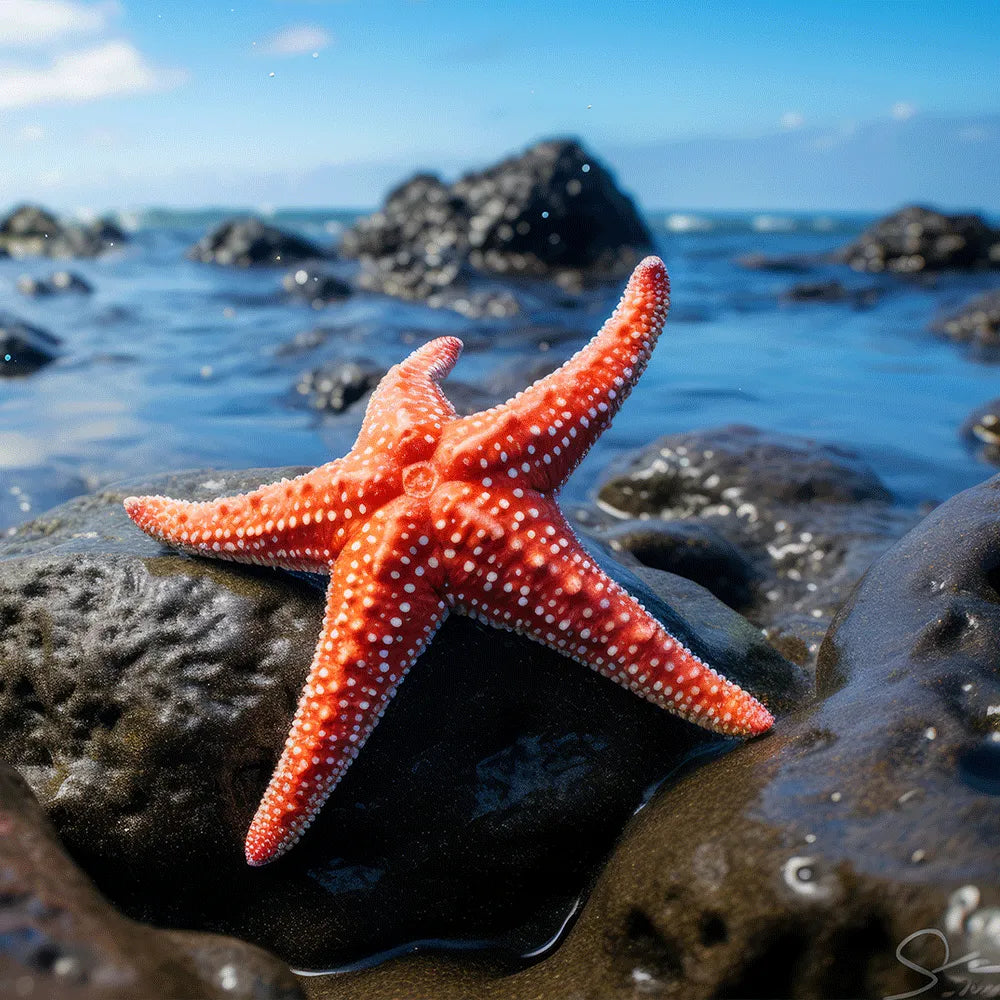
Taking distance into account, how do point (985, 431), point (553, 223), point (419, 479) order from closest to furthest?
1. point (419, 479)
2. point (985, 431)
3. point (553, 223)

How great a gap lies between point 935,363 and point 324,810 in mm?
12505

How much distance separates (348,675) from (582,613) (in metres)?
0.83

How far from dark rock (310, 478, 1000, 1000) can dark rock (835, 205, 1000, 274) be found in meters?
23.2

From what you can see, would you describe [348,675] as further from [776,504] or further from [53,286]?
[53,286]

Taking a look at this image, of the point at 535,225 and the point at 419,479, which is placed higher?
the point at 535,225

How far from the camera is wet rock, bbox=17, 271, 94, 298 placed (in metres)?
20.2

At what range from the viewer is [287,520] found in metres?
3.40

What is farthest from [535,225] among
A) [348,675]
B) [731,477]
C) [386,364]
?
[348,675]

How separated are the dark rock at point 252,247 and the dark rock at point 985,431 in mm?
20817

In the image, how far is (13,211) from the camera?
3528cm

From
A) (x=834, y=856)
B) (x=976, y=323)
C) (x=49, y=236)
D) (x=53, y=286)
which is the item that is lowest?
(x=834, y=856)

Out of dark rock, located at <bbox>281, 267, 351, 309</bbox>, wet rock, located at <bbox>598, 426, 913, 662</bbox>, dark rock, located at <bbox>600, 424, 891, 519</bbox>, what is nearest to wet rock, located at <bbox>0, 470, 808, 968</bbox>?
wet rock, located at <bbox>598, 426, 913, 662</bbox>

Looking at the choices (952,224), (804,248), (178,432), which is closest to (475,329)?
(178,432)

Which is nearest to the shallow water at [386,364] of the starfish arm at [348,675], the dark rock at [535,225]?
the dark rock at [535,225]
